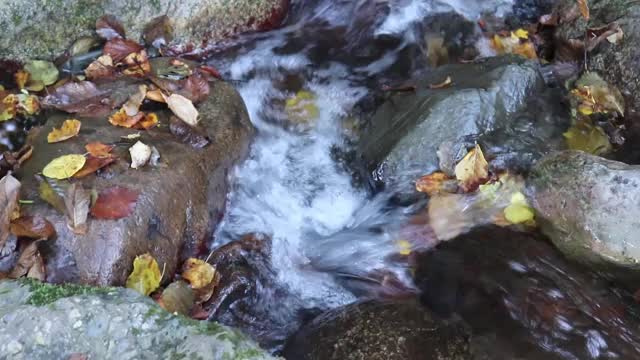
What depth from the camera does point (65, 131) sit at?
3740 mm

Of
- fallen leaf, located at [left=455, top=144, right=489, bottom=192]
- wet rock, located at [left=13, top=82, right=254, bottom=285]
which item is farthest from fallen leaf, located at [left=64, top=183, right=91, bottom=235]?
fallen leaf, located at [left=455, top=144, right=489, bottom=192]

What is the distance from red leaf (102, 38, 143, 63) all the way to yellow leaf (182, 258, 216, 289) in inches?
65.2

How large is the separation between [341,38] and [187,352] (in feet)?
12.1

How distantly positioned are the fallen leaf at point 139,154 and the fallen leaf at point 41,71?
118cm

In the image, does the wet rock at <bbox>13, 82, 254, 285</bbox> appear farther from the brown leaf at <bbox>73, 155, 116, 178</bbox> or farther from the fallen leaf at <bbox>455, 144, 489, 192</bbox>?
the fallen leaf at <bbox>455, 144, 489, 192</bbox>

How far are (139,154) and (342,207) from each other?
1.49 metres

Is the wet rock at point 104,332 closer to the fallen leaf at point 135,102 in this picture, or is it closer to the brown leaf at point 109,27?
the fallen leaf at point 135,102

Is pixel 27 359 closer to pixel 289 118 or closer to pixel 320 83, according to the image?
pixel 289 118

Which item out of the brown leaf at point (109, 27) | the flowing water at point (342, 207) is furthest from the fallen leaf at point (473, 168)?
the brown leaf at point (109, 27)

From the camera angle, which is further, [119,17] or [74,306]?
[119,17]

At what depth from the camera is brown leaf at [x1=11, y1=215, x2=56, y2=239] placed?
3160mm

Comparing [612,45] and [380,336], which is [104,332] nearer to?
[380,336]

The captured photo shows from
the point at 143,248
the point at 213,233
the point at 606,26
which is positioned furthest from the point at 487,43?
the point at 143,248

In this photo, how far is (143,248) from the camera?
3373 millimetres
